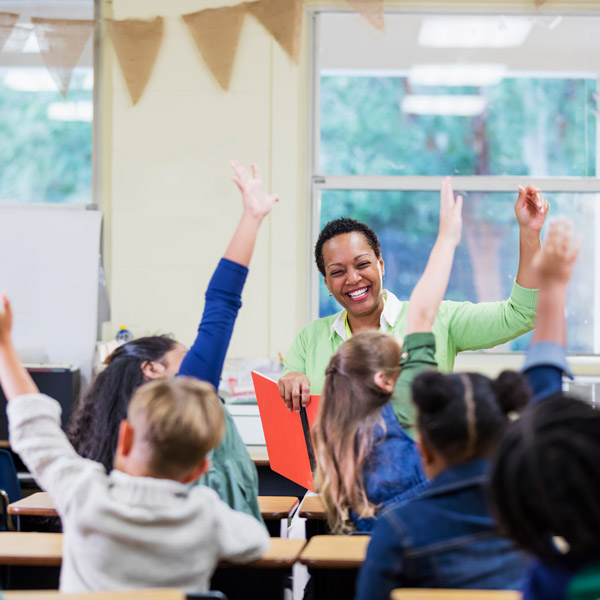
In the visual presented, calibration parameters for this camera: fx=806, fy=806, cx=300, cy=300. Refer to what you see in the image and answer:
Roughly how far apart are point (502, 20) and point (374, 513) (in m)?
3.50

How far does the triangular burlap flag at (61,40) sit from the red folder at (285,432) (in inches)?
106

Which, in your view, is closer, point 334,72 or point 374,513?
point 374,513

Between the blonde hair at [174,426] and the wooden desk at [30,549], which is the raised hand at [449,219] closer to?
the blonde hair at [174,426]

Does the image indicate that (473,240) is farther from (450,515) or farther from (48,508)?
(450,515)

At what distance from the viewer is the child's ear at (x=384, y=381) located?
165 cm

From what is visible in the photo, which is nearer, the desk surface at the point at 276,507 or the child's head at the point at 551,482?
the child's head at the point at 551,482

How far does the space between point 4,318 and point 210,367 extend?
0.42 m

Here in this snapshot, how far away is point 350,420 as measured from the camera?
165cm

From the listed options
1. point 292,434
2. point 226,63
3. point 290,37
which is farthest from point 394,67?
point 292,434

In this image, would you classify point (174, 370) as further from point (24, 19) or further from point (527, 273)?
point (24, 19)

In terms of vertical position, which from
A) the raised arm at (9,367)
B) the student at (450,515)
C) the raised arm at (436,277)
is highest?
the raised arm at (436,277)

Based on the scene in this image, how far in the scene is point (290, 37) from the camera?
4.18 m

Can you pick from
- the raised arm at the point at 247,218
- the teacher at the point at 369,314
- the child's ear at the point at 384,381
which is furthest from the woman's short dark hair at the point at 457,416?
the teacher at the point at 369,314

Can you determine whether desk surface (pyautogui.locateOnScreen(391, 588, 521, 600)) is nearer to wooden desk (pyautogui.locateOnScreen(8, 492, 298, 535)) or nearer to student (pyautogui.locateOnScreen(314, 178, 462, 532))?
student (pyautogui.locateOnScreen(314, 178, 462, 532))
